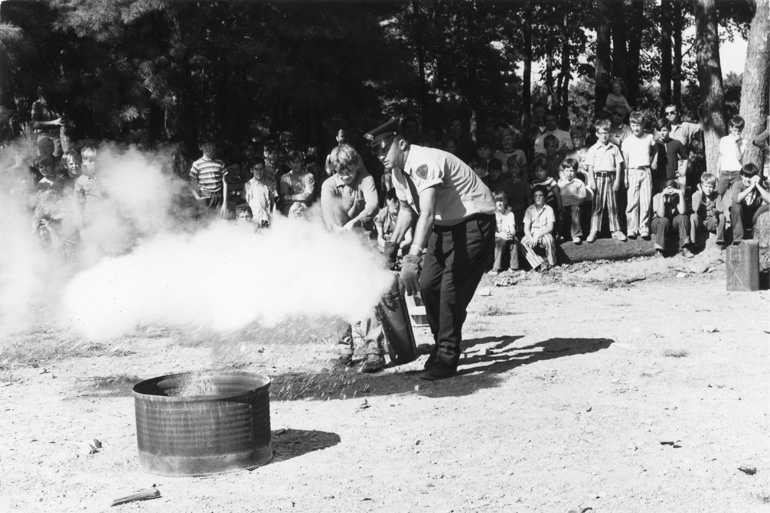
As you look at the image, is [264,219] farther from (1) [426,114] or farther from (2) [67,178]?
(1) [426,114]

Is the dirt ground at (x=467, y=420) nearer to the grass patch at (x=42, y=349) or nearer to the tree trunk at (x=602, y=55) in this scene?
the grass patch at (x=42, y=349)

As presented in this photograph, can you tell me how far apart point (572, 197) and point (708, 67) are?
4028 millimetres

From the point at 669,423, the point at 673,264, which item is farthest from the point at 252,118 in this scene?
the point at 669,423

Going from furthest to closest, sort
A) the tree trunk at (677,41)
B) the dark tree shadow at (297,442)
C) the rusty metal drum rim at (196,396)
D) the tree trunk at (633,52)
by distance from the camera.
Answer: the tree trunk at (677,41) < the tree trunk at (633,52) < the dark tree shadow at (297,442) < the rusty metal drum rim at (196,396)

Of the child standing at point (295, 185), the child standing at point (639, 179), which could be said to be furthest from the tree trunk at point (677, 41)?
the child standing at point (295, 185)

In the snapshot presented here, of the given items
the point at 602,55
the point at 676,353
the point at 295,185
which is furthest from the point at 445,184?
the point at 602,55

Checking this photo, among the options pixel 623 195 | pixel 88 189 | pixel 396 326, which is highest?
pixel 88 189

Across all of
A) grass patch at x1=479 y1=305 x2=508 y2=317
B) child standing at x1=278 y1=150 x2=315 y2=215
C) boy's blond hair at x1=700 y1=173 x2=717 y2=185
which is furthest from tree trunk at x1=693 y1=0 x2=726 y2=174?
child standing at x1=278 y1=150 x2=315 y2=215

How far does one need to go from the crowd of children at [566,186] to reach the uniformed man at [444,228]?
416 centimetres

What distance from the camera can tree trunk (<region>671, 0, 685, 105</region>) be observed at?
77.6 ft

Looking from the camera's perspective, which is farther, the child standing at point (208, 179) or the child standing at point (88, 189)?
the child standing at point (208, 179)

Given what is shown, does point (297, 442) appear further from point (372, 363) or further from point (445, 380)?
point (372, 363)

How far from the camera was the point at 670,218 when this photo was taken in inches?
539

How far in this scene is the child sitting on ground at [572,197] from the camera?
13.8 meters
